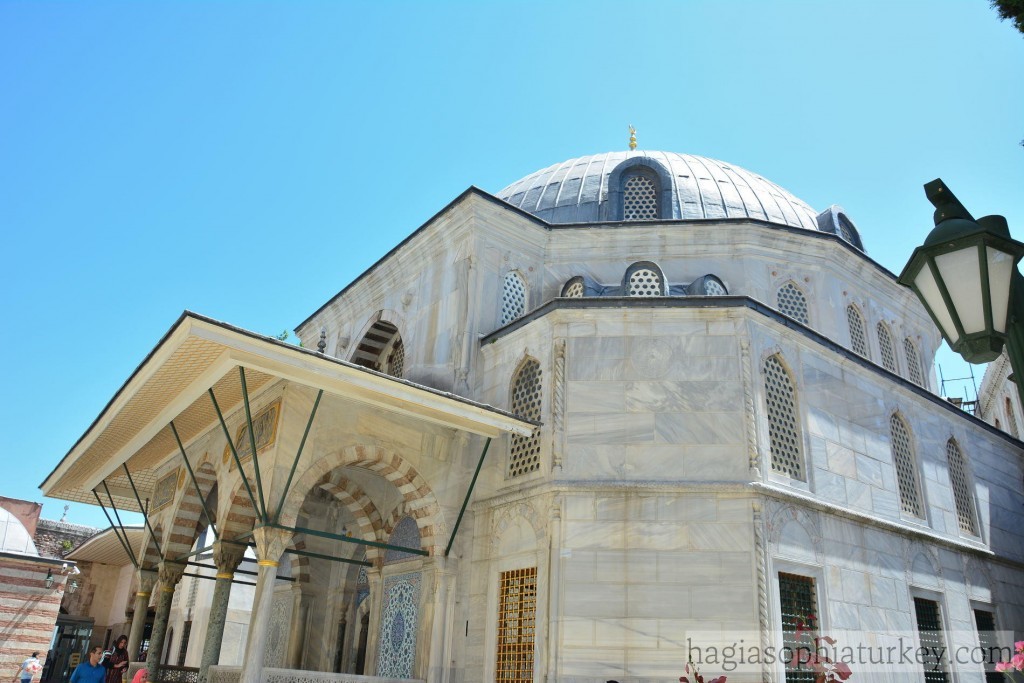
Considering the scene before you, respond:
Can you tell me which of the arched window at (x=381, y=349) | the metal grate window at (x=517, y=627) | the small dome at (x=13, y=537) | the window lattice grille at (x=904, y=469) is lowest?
A: the metal grate window at (x=517, y=627)

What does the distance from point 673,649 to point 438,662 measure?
2694 millimetres

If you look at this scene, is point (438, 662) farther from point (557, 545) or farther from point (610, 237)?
point (610, 237)

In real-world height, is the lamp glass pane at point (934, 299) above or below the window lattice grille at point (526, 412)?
below

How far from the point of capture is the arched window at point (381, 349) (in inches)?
511

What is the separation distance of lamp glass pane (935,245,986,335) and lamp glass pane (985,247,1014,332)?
0.04 metres

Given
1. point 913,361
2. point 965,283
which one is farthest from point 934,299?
point 913,361

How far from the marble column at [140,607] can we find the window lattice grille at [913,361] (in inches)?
516

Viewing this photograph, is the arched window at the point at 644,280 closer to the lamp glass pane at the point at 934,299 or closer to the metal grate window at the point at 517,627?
the metal grate window at the point at 517,627

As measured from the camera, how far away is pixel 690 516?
317 inches

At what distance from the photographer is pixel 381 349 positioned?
43.7 feet

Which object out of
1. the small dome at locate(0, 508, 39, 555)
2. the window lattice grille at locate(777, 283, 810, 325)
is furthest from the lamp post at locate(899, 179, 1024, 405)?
the small dome at locate(0, 508, 39, 555)

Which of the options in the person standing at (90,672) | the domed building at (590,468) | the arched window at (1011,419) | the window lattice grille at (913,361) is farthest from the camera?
the arched window at (1011,419)

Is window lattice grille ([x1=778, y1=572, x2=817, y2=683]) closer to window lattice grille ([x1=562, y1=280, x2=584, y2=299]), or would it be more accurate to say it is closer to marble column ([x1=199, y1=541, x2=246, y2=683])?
window lattice grille ([x1=562, y1=280, x2=584, y2=299])

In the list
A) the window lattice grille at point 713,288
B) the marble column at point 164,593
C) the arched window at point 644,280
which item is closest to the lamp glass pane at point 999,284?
the arched window at point 644,280
